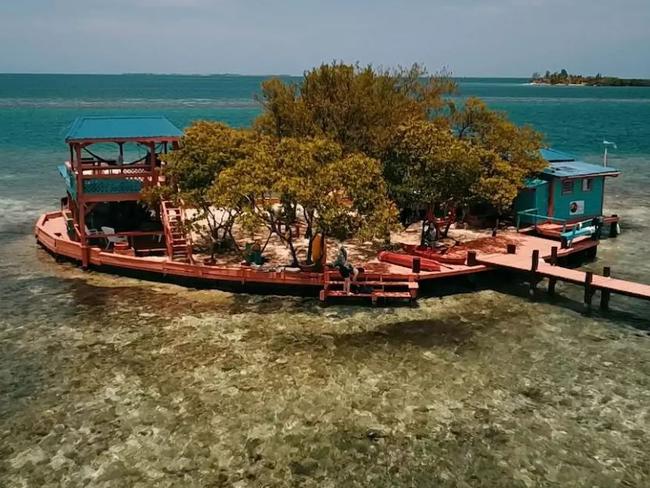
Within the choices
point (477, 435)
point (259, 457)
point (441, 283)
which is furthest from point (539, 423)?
point (441, 283)

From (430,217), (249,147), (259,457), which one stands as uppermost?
(249,147)

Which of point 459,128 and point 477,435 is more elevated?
point 459,128

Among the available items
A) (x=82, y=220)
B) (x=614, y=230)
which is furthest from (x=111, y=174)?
(x=614, y=230)

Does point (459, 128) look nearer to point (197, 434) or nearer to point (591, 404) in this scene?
point (591, 404)

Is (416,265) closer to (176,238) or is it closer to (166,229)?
(176,238)

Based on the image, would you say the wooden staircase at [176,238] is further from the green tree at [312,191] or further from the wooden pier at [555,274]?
the wooden pier at [555,274]

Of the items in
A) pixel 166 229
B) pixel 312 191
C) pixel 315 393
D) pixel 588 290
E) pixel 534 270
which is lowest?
pixel 315 393
